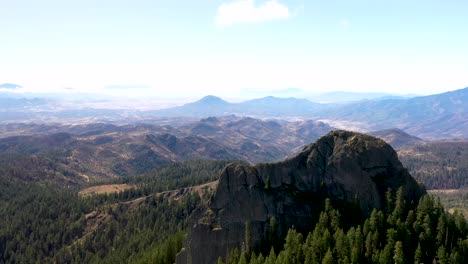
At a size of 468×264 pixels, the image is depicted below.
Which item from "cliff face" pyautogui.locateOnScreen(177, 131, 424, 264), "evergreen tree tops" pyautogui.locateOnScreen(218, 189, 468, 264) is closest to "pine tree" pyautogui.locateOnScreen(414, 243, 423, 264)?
"evergreen tree tops" pyautogui.locateOnScreen(218, 189, 468, 264)

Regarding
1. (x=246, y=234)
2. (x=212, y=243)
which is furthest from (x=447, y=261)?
(x=212, y=243)

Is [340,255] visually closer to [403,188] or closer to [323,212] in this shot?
[323,212]

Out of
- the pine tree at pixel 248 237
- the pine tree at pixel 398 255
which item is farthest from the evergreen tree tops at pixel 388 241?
the pine tree at pixel 248 237

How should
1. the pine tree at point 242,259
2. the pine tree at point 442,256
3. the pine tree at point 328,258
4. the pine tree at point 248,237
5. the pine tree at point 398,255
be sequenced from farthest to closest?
1. the pine tree at point 248,237
2. the pine tree at point 242,259
3. the pine tree at point 442,256
4. the pine tree at point 328,258
5. the pine tree at point 398,255

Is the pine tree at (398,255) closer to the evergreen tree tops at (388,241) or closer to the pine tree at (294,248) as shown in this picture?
the evergreen tree tops at (388,241)

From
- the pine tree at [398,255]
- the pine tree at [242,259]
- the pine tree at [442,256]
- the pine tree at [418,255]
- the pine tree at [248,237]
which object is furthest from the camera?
the pine tree at [248,237]

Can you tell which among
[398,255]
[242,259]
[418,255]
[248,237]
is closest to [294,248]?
[242,259]

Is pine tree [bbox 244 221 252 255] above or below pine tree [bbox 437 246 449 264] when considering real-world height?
below

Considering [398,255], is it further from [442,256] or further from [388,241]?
[442,256]

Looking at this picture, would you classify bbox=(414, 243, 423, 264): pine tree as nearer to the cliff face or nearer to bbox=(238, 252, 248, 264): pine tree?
the cliff face
